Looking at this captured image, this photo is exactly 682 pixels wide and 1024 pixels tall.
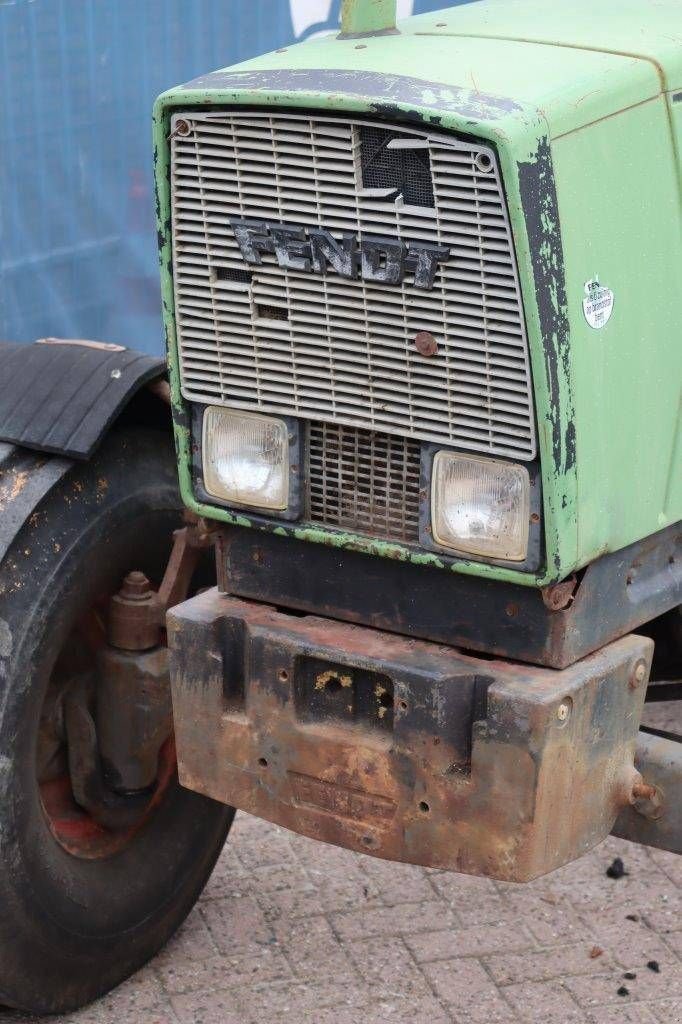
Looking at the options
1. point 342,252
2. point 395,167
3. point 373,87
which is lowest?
point 342,252

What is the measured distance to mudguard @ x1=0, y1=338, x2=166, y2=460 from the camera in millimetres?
3020

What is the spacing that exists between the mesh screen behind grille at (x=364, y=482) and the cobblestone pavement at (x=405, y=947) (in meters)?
1.26

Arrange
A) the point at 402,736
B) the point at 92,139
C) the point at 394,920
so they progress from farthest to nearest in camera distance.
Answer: the point at 92,139 < the point at 394,920 < the point at 402,736

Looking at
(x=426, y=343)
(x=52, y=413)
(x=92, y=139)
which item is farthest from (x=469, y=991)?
(x=92, y=139)

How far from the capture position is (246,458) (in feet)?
8.89

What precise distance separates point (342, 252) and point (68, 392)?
2.83 feet

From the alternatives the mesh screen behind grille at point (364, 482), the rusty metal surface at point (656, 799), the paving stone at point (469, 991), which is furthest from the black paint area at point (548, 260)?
the paving stone at point (469, 991)

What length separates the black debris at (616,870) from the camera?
3.90 metres

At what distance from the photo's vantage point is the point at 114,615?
3.25m

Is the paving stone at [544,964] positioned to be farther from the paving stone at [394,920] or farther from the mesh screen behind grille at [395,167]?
the mesh screen behind grille at [395,167]

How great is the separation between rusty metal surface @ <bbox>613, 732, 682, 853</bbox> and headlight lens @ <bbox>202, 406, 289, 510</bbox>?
0.78 m

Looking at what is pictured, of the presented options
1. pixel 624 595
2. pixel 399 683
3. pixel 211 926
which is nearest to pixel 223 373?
pixel 399 683

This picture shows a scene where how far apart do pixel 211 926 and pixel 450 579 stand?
1435 millimetres

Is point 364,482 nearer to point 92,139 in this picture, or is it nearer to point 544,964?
point 544,964
